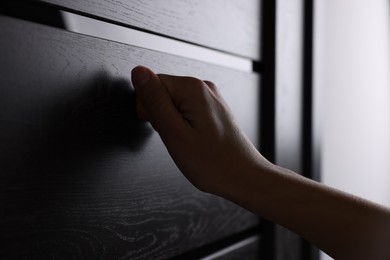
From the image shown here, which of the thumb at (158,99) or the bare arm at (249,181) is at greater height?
the thumb at (158,99)

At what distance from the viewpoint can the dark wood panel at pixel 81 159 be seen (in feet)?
1.37

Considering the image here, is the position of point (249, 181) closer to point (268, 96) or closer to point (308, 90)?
point (268, 96)

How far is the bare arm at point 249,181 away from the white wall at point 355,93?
42 cm

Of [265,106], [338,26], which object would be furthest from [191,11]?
[338,26]

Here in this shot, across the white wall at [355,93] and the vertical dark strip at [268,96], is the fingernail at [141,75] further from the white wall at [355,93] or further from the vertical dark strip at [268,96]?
the white wall at [355,93]

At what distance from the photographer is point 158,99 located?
0.51 meters

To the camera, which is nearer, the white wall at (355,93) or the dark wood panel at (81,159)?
the dark wood panel at (81,159)

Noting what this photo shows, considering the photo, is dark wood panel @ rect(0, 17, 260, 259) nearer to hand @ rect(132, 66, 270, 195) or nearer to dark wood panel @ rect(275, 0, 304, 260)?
hand @ rect(132, 66, 270, 195)

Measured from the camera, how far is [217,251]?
69 cm

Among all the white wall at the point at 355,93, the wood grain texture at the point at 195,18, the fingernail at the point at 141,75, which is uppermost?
the wood grain texture at the point at 195,18

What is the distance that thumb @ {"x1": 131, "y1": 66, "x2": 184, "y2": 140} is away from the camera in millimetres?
506

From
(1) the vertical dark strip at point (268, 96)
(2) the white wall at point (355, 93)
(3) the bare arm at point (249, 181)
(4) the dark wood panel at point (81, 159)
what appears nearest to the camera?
(4) the dark wood panel at point (81, 159)

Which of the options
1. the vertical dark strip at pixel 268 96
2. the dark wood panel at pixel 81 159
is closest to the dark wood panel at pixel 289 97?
the vertical dark strip at pixel 268 96

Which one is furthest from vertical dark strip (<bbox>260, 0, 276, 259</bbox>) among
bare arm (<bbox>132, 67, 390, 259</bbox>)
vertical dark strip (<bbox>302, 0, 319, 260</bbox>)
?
bare arm (<bbox>132, 67, 390, 259</bbox>)
